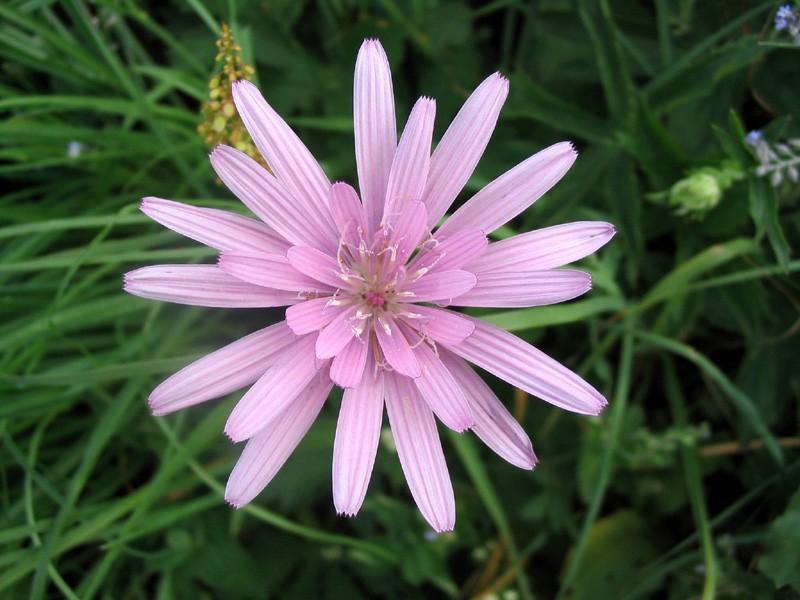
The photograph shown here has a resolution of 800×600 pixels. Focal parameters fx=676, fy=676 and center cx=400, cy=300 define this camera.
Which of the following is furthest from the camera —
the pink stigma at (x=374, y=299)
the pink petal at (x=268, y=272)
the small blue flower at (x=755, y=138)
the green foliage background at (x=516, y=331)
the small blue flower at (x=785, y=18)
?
the green foliage background at (x=516, y=331)

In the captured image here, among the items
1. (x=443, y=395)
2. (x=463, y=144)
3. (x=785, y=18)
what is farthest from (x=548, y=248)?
(x=785, y=18)

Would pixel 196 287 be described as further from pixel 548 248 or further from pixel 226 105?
pixel 548 248

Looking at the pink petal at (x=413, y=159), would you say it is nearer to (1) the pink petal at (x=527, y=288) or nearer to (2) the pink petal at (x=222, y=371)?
(1) the pink petal at (x=527, y=288)

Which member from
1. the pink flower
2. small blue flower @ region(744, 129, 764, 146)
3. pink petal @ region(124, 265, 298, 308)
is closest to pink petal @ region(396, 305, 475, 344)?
the pink flower

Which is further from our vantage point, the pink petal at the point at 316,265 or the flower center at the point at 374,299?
the flower center at the point at 374,299

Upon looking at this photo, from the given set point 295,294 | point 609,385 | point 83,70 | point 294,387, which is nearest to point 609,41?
point 609,385

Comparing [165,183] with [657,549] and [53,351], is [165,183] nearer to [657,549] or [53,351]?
[53,351]

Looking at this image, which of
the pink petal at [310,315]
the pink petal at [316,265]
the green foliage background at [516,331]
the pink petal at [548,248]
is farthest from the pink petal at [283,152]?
the green foliage background at [516,331]
